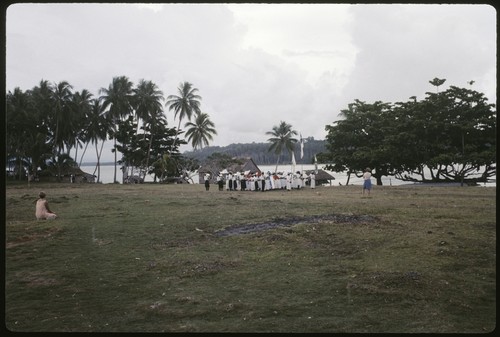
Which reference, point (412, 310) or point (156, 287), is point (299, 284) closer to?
point (412, 310)

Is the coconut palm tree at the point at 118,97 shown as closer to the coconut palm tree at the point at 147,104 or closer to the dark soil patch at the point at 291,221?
the coconut palm tree at the point at 147,104

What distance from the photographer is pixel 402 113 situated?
2930 centimetres

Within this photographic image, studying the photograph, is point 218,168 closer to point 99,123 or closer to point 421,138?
point 99,123

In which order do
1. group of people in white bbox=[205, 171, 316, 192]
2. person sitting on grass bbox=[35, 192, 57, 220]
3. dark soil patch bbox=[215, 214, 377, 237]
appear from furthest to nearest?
group of people in white bbox=[205, 171, 316, 192] < person sitting on grass bbox=[35, 192, 57, 220] < dark soil patch bbox=[215, 214, 377, 237]

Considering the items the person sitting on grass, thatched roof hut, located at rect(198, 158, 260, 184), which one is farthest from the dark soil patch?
thatched roof hut, located at rect(198, 158, 260, 184)

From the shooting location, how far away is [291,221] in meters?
11.7

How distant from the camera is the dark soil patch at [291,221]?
10.4 metres

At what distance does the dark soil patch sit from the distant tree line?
16.4m

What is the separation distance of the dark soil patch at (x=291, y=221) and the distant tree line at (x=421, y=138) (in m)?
16.4

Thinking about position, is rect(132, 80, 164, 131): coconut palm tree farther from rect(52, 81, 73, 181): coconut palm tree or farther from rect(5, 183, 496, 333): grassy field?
rect(5, 183, 496, 333): grassy field

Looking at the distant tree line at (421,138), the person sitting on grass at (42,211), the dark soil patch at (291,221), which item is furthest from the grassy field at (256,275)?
the distant tree line at (421,138)

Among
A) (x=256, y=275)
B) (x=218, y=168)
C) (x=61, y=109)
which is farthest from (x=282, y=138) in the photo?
(x=256, y=275)

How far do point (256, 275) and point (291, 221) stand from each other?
509 centimetres

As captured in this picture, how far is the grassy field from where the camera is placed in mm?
4977
